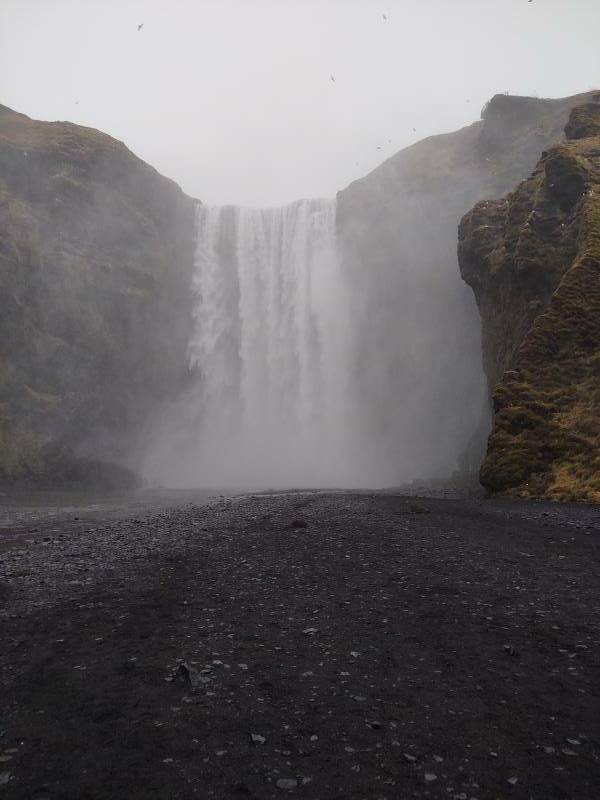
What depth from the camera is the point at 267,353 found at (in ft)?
201

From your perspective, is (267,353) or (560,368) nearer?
(560,368)

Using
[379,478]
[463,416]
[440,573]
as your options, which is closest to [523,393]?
[440,573]

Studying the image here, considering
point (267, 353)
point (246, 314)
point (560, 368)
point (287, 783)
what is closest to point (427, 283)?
point (267, 353)

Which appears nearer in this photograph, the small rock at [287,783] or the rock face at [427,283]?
the small rock at [287,783]

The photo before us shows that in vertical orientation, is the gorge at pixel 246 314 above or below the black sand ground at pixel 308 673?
above

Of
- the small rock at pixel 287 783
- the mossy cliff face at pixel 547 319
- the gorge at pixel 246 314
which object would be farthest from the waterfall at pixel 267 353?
the small rock at pixel 287 783

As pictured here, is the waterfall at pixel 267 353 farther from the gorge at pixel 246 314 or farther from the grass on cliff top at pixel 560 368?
the grass on cliff top at pixel 560 368

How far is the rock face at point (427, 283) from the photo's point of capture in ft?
173

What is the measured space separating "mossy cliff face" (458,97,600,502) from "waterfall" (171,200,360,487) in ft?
90.1

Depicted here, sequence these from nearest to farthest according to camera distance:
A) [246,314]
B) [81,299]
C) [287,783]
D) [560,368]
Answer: [287,783] → [560,368] → [81,299] → [246,314]

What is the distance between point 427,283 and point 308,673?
2162 inches

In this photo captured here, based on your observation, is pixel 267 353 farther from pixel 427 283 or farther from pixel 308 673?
pixel 308 673

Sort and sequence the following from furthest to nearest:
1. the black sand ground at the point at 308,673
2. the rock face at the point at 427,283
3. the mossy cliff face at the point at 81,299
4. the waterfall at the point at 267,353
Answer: the waterfall at the point at 267,353, the rock face at the point at 427,283, the mossy cliff face at the point at 81,299, the black sand ground at the point at 308,673

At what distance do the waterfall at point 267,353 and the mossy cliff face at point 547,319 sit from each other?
27.5 metres
